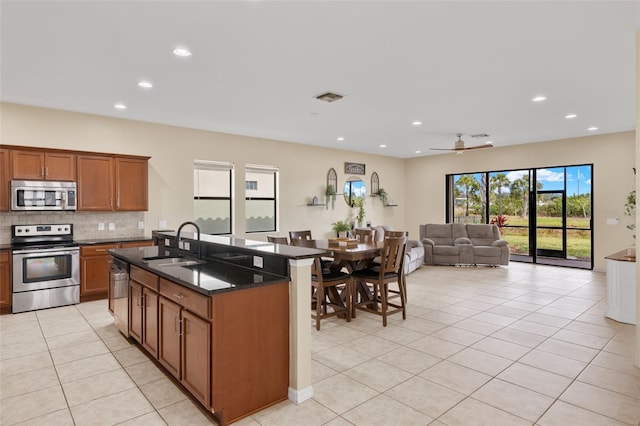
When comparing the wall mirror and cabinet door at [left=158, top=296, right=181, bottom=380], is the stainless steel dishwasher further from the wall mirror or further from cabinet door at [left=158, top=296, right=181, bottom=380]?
the wall mirror

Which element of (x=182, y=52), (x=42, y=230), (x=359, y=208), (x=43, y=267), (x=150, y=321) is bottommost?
(x=150, y=321)

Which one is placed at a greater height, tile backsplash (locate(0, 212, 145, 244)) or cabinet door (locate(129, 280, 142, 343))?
tile backsplash (locate(0, 212, 145, 244))

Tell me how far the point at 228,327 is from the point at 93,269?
3927 mm

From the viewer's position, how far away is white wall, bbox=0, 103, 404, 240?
17.1 ft

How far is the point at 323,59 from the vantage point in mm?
3578

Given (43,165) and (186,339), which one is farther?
(43,165)

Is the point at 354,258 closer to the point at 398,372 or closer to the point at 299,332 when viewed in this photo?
the point at 398,372

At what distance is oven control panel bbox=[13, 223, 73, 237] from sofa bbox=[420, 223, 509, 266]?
7.02m

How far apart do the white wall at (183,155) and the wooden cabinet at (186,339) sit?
3.71 metres

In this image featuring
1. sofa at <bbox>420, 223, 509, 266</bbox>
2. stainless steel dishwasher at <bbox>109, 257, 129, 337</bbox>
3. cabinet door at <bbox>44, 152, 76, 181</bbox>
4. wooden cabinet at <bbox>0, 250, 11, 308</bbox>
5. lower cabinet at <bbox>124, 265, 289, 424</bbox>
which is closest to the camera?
lower cabinet at <bbox>124, 265, 289, 424</bbox>

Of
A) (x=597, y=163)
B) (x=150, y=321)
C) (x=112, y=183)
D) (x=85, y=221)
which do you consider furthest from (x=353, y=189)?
(x=150, y=321)

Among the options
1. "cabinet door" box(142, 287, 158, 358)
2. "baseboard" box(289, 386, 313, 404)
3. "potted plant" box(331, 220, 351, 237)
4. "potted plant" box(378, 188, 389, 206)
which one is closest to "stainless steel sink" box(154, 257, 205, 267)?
"cabinet door" box(142, 287, 158, 358)

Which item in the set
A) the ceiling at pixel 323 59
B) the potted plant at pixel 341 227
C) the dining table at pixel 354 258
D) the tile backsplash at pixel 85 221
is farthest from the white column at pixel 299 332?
the potted plant at pixel 341 227

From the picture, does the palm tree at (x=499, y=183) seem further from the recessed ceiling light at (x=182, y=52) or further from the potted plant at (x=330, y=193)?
the recessed ceiling light at (x=182, y=52)
